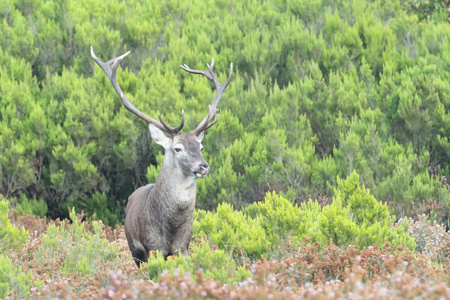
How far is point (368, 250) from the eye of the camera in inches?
245

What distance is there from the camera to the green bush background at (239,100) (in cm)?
1167

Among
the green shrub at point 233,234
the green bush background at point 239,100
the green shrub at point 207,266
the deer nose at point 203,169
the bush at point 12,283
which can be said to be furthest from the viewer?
the green bush background at point 239,100

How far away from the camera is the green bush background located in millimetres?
11672

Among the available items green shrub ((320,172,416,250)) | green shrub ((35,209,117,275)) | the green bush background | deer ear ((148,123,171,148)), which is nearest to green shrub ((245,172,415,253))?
green shrub ((320,172,416,250))

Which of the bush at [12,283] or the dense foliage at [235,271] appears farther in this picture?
the bush at [12,283]

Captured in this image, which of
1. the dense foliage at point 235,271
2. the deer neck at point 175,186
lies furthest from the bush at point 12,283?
the deer neck at point 175,186

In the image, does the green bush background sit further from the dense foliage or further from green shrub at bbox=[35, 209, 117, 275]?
green shrub at bbox=[35, 209, 117, 275]

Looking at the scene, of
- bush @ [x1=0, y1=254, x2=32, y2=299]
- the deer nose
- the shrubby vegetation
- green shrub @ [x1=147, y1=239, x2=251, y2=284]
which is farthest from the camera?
the shrubby vegetation

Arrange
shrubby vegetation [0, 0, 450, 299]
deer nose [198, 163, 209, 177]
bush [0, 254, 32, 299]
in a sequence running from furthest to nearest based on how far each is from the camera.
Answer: shrubby vegetation [0, 0, 450, 299], deer nose [198, 163, 209, 177], bush [0, 254, 32, 299]

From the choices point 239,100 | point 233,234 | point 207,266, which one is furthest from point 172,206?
point 239,100

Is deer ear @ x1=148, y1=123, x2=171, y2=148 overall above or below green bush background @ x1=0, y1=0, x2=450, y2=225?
above

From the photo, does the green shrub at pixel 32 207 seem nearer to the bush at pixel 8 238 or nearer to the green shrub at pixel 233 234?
the bush at pixel 8 238

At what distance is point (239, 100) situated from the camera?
13.0 meters

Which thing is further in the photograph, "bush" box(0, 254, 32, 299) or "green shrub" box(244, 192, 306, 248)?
"green shrub" box(244, 192, 306, 248)
